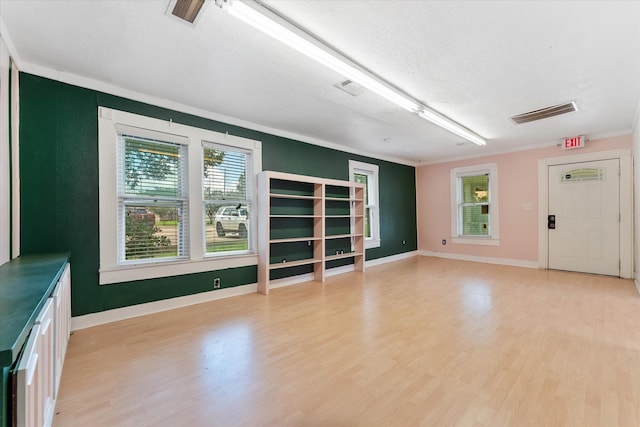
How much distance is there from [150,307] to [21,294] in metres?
2.12

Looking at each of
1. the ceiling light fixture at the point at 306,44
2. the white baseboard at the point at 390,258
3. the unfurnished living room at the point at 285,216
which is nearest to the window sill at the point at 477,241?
the unfurnished living room at the point at 285,216

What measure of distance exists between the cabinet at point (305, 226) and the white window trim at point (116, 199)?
41cm

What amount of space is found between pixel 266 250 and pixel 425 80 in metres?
2.98

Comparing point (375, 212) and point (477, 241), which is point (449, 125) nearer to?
point (375, 212)

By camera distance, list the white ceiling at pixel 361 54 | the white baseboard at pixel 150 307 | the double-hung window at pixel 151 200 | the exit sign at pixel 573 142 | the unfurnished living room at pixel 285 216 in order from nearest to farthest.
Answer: the unfurnished living room at pixel 285 216
the white ceiling at pixel 361 54
the white baseboard at pixel 150 307
the double-hung window at pixel 151 200
the exit sign at pixel 573 142

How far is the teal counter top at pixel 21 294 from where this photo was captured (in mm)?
871

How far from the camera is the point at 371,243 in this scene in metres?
6.30

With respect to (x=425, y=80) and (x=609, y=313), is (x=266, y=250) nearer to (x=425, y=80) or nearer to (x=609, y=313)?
(x=425, y=80)

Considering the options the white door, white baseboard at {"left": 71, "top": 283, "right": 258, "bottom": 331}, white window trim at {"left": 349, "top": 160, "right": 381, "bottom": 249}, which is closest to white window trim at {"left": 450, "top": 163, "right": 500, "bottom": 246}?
the white door

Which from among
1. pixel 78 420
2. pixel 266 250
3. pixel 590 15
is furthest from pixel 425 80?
pixel 78 420

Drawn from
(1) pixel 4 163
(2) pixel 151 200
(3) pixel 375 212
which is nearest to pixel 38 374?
(1) pixel 4 163

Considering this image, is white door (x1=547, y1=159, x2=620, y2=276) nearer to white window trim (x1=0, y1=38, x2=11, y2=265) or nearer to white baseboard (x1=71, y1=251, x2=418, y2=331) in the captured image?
white baseboard (x1=71, y1=251, x2=418, y2=331)

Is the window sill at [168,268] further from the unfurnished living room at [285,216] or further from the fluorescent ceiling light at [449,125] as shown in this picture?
the fluorescent ceiling light at [449,125]

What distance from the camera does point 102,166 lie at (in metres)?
2.98
